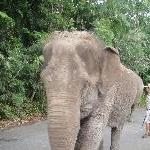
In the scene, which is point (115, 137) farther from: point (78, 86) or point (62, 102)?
point (62, 102)

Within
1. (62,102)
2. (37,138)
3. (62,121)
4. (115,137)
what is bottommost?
(37,138)

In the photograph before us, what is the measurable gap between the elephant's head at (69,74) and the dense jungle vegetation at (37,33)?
9.42 m

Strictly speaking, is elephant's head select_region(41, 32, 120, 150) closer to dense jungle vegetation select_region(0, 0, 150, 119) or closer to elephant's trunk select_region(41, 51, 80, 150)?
elephant's trunk select_region(41, 51, 80, 150)

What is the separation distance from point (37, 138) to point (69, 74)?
7.46 meters

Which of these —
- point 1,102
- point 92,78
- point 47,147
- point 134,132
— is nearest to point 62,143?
point 92,78

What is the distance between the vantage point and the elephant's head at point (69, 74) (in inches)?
237

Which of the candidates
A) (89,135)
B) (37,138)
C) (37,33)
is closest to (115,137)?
(89,135)

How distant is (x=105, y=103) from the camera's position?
24.5 feet

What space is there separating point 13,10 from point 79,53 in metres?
12.8

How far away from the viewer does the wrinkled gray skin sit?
6.05 meters

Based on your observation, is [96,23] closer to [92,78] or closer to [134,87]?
[134,87]

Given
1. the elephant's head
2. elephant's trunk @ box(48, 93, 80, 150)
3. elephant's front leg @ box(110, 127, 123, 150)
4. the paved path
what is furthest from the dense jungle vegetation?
elephant's trunk @ box(48, 93, 80, 150)

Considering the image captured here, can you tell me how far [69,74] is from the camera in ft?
21.1

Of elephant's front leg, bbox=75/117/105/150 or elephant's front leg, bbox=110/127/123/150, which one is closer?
elephant's front leg, bbox=75/117/105/150
